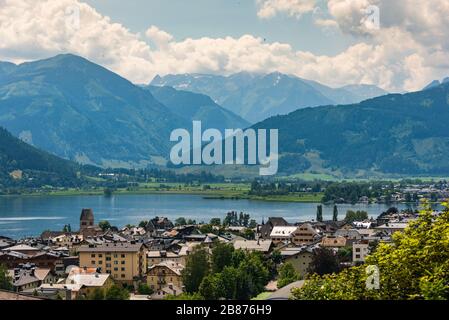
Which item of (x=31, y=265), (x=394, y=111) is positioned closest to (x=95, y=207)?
(x=31, y=265)

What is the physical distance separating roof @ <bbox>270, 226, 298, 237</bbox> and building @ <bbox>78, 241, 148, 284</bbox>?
14.4m

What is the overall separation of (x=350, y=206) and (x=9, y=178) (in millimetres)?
61266

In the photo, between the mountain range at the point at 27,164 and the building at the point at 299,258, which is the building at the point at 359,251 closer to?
the building at the point at 299,258

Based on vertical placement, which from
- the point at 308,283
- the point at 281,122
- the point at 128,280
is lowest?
the point at 128,280

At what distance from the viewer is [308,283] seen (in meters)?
10.2

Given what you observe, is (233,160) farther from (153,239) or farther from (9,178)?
(153,239)

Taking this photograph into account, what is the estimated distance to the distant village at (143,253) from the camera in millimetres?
25334

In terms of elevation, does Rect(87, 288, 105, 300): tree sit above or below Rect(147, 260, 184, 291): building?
above

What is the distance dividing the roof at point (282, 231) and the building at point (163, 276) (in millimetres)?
16757

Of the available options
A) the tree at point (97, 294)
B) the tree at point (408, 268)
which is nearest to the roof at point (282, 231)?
the tree at point (97, 294)

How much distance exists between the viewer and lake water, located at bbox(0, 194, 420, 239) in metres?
58.3

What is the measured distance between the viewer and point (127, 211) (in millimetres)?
72500

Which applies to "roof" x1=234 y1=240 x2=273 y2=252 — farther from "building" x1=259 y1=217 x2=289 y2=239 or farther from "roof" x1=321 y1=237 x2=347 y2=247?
"building" x1=259 y1=217 x2=289 y2=239

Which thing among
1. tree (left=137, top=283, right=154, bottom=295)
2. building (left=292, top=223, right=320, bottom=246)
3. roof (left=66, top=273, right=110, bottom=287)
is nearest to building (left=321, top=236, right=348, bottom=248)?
building (left=292, top=223, right=320, bottom=246)
